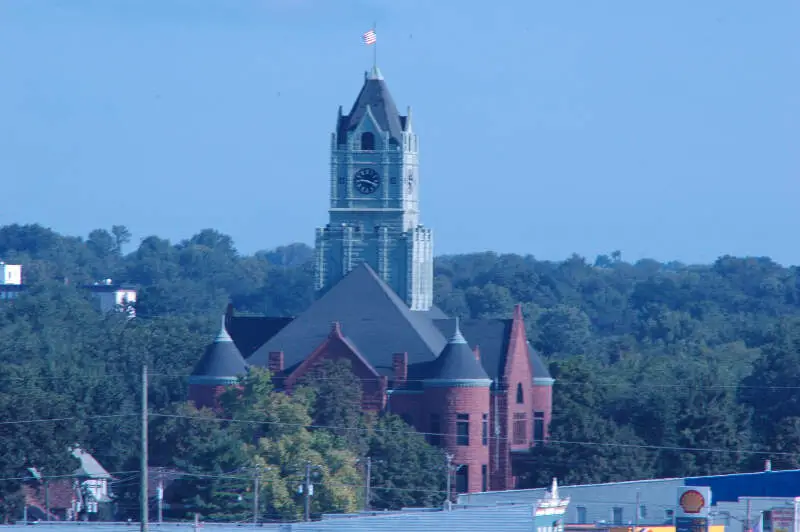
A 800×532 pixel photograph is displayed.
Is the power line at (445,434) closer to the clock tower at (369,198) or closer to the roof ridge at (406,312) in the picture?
the roof ridge at (406,312)

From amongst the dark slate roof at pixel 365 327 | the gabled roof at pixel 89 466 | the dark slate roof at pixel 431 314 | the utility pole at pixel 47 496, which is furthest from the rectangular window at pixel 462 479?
the utility pole at pixel 47 496

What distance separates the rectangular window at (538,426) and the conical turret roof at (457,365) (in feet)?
21.3

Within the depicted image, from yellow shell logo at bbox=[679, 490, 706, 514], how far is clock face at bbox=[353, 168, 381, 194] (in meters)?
42.9

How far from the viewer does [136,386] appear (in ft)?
399

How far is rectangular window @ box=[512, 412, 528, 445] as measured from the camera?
95188 millimetres

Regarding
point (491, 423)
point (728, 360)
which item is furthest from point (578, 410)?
point (728, 360)

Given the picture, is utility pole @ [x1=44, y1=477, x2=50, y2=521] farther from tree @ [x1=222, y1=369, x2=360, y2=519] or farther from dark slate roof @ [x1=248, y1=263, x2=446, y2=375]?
dark slate roof @ [x1=248, y1=263, x2=446, y2=375]

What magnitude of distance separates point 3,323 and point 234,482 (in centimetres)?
8671

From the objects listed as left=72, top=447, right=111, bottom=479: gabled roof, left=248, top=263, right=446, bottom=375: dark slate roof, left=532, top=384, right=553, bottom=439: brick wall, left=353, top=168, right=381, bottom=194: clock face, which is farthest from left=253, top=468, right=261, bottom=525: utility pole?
left=353, top=168, right=381, bottom=194: clock face

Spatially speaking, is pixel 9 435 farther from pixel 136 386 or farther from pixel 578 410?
pixel 136 386

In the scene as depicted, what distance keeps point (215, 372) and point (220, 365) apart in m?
0.41

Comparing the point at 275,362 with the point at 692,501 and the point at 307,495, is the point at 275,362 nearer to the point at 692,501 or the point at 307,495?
the point at 307,495

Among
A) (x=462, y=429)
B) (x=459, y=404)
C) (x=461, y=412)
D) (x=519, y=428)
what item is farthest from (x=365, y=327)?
(x=519, y=428)

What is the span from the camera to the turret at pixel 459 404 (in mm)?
90875
